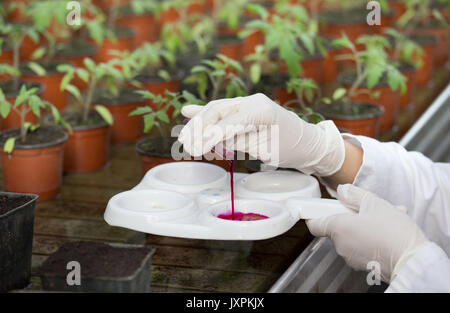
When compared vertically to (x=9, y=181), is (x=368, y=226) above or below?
above

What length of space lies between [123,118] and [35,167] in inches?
24.4

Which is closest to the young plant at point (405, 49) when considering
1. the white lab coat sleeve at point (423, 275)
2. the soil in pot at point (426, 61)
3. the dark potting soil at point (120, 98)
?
the soil in pot at point (426, 61)

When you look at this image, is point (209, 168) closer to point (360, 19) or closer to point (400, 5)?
point (360, 19)

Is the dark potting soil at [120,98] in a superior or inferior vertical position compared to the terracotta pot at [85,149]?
superior

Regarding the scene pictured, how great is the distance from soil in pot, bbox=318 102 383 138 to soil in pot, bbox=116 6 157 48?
7.11ft

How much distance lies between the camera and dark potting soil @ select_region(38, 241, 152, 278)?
135cm

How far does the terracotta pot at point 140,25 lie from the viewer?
456cm

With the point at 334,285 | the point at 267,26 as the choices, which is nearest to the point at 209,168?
the point at 334,285

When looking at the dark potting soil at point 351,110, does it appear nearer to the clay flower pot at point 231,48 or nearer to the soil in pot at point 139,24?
the clay flower pot at point 231,48

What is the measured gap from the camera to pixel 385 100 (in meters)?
2.97

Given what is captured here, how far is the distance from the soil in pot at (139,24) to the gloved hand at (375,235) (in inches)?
122

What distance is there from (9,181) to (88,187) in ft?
0.85
